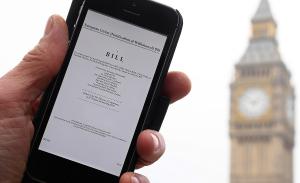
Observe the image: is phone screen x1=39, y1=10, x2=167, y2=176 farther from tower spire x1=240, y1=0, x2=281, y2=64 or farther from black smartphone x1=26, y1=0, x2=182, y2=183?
tower spire x1=240, y1=0, x2=281, y2=64

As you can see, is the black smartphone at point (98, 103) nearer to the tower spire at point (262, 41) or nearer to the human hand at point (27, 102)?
the human hand at point (27, 102)

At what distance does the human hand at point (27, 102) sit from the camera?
1.89m

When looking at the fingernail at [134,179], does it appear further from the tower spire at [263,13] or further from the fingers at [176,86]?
the tower spire at [263,13]

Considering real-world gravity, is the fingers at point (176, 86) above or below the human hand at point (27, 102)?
above

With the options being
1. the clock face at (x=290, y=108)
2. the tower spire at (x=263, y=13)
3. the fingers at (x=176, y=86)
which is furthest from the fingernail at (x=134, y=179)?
the clock face at (x=290, y=108)

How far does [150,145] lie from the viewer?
1.94 meters

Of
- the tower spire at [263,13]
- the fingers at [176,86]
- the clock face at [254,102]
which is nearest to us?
the fingers at [176,86]

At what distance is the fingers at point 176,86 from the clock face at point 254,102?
3638 centimetres

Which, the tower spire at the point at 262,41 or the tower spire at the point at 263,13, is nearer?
the tower spire at the point at 262,41

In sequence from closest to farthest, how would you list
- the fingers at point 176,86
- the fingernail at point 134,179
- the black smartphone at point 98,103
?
the fingernail at point 134,179 < the black smartphone at point 98,103 < the fingers at point 176,86

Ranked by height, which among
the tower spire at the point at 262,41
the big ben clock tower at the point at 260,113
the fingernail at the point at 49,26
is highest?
the tower spire at the point at 262,41

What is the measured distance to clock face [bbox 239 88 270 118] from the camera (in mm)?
38500

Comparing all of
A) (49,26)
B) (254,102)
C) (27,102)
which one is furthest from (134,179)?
(254,102)

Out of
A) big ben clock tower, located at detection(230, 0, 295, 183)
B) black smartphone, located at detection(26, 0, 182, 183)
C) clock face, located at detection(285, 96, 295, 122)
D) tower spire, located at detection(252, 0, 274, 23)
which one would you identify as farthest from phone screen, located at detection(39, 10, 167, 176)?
clock face, located at detection(285, 96, 295, 122)
